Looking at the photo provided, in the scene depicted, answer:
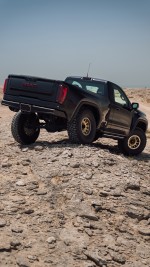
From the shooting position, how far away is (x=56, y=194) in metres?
8.45

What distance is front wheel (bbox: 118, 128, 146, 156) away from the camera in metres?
13.5

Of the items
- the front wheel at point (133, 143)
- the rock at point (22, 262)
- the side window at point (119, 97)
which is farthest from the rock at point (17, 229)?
the front wheel at point (133, 143)

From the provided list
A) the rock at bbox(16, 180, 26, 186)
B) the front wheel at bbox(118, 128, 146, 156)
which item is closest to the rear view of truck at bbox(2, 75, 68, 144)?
the rock at bbox(16, 180, 26, 186)

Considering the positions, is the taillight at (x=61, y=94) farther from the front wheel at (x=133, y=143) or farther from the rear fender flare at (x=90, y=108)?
the front wheel at (x=133, y=143)

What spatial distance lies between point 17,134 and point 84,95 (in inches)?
89.0

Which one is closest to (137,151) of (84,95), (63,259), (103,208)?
(84,95)

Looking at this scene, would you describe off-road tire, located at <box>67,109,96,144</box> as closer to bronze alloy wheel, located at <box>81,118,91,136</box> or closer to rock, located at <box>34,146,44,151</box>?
bronze alloy wheel, located at <box>81,118,91,136</box>

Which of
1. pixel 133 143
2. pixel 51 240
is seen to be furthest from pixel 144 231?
pixel 133 143

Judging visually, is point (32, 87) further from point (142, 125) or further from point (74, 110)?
point (142, 125)

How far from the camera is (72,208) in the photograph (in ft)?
26.0

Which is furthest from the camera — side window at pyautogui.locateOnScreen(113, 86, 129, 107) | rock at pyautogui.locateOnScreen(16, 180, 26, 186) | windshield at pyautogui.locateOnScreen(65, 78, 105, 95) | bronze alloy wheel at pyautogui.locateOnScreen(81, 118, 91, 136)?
side window at pyautogui.locateOnScreen(113, 86, 129, 107)

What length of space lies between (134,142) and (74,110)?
3.49 meters

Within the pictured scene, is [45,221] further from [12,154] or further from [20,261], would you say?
[12,154]

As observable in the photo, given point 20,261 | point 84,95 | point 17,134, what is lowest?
point 20,261
